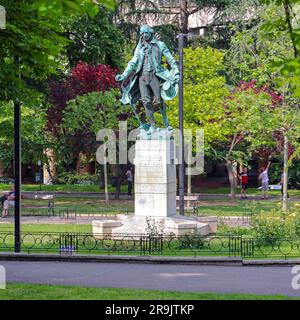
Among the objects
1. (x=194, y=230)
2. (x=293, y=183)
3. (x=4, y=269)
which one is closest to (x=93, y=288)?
(x=4, y=269)

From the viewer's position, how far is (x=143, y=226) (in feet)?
65.4

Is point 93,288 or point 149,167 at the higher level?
→ point 149,167

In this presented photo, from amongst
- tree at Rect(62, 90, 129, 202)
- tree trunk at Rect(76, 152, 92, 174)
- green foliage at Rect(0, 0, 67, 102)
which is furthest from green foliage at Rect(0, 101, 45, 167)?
green foliage at Rect(0, 0, 67, 102)

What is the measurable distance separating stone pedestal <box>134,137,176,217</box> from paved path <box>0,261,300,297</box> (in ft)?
15.2

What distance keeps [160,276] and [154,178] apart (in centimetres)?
634

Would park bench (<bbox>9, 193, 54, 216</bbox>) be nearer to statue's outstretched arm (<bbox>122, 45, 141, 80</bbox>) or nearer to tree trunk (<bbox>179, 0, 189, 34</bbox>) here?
statue's outstretched arm (<bbox>122, 45, 141, 80</bbox>)

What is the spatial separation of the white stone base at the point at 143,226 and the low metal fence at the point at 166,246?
0.58 metres

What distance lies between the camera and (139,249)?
57.6 ft

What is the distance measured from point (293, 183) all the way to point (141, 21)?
13.9 metres

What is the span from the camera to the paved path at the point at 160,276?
1330cm

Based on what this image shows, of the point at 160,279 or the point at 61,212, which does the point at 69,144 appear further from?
the point at 160,279

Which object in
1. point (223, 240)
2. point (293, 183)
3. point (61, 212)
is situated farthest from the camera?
point (293, 183)

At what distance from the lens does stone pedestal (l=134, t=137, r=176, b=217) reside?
→ 20.5 metres

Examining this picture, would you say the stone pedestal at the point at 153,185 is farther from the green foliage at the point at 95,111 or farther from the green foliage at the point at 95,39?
the green foliage at the point at 95,39
